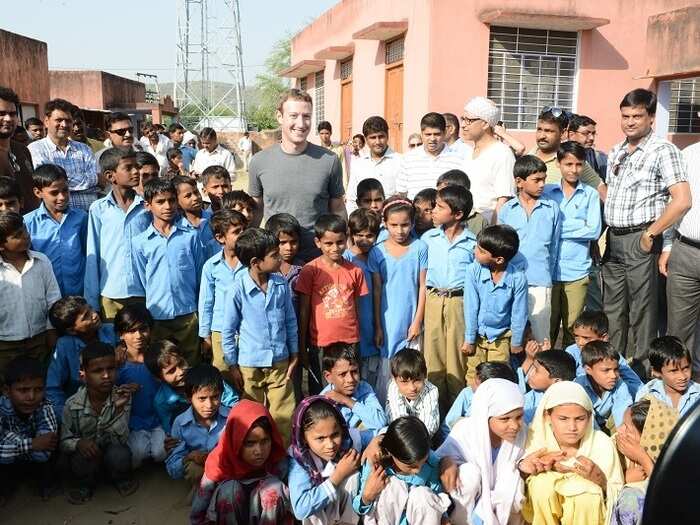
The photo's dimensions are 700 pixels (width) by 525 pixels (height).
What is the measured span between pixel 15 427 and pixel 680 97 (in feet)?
40.1

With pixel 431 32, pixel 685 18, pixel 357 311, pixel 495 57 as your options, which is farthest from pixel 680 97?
pixel 357 311

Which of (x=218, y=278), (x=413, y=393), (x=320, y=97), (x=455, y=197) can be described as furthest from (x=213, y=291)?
(x=320, y=97)

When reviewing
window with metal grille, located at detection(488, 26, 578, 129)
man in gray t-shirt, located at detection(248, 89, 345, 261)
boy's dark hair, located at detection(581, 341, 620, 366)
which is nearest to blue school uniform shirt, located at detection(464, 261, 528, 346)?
boy's dark hair, located at detection(581, 341, 620, 366)

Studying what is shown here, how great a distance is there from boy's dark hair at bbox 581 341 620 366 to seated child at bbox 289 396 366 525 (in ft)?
4.59

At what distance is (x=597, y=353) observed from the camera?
3.30 metres

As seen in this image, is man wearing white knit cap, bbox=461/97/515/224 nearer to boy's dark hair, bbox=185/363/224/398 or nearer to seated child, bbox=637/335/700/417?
seated child, bbox=637/335/700/417

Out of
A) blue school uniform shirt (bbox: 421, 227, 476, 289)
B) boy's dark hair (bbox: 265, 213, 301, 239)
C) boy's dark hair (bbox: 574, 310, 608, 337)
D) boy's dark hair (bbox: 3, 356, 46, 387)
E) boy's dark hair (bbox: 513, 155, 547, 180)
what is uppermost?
boy's dark hair (bbox: 513, 155, 547, 180)

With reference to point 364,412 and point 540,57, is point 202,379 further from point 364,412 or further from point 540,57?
point 540,57

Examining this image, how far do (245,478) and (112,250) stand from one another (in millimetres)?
1756

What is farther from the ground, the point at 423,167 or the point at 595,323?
the point at 423,167

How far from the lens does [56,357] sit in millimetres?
3439

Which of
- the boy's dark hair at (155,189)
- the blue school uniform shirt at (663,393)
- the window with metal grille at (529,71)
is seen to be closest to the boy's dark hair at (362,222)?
the boy's dark hair at (155,189)

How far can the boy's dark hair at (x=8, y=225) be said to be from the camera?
129 inches

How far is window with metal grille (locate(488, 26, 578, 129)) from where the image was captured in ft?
34.4
